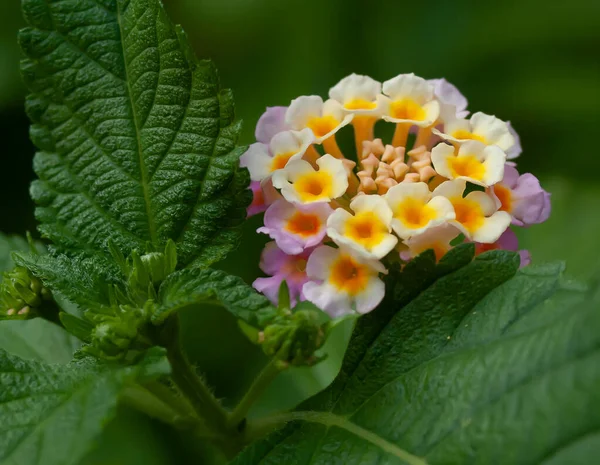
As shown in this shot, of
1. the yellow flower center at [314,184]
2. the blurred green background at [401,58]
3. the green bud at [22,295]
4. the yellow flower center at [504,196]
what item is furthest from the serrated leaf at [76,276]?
the blurred green background at [401,58]

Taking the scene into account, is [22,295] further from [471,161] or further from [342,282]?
[471,161]

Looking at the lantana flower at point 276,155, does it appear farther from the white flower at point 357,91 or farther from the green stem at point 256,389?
the green stem at point 256,389

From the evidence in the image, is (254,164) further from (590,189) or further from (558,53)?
(558,53)

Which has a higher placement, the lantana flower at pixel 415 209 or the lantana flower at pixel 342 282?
the lantana flower at pixel 415 209

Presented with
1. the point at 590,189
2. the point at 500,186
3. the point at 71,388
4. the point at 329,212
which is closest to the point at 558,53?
the point at 590,189

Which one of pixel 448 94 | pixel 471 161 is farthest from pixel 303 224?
pixel 448 94
